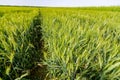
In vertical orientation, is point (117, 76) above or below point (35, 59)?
above

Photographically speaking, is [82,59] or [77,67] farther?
[82,59]

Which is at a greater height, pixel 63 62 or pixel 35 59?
pixel 63 62

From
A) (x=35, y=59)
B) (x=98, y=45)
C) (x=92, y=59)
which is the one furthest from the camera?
(x=35, y=59)

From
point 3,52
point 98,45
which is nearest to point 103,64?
point 98,45

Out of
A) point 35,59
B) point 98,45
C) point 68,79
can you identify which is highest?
point 98,45

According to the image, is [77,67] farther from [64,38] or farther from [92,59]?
[64,38]

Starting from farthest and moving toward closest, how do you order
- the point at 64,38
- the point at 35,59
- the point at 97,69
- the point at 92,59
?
the point at 35,59, the point at 64,38, the point at 92,59, the point at 97,69

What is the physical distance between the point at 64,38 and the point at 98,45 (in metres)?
0.67

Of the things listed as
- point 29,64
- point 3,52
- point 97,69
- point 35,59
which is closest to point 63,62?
point 97,69

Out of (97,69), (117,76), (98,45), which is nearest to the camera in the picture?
(117,76)

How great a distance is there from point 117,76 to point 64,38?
54.3 inches

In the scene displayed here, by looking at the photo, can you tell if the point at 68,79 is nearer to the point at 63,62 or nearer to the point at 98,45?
the point at 63,62

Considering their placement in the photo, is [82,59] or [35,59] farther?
[35,59]

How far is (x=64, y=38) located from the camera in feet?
12.5
